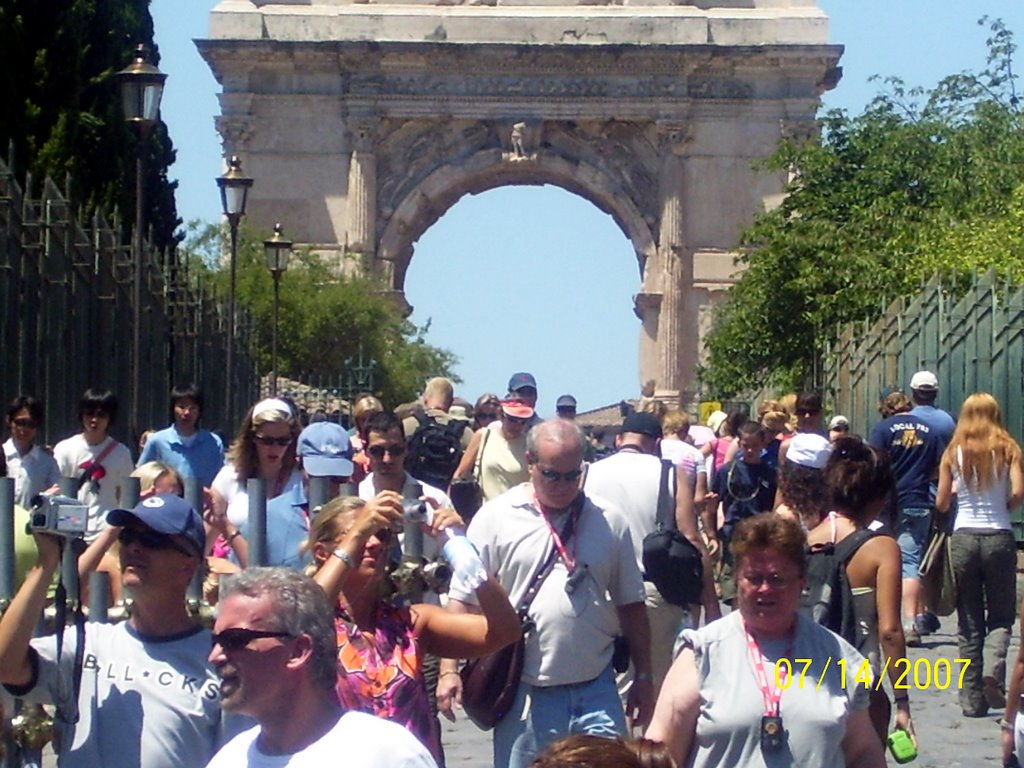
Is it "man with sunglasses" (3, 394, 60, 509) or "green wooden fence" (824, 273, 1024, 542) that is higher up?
"green wooden fence" (824, 273, 1024, 542)

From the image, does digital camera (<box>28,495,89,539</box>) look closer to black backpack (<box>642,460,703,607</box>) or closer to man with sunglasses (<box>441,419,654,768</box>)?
man with sunglasses (<box>441,419,654,768</box>)

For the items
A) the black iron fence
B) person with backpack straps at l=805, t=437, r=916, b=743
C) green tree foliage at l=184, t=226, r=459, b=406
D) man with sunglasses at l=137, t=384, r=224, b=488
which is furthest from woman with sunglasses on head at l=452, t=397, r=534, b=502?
green tree foliage at l=184, t=226, r=459, b=406

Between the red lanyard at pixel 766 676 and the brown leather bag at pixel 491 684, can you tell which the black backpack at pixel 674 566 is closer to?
the brown leather bag at pixel 491 684

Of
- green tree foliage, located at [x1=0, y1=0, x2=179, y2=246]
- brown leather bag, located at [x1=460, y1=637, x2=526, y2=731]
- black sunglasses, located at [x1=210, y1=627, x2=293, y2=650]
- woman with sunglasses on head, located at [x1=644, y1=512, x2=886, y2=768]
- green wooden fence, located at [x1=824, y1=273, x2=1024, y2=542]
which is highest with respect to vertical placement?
green tree foliage, located at [x1=0, y1=0, x2=179, y2=246]

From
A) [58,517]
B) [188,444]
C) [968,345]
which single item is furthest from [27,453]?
[968,345]

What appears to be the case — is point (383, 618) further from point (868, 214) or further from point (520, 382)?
point (868, 214)

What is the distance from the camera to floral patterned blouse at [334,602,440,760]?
Answer: 18.4ft

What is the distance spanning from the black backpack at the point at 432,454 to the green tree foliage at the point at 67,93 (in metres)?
12.8

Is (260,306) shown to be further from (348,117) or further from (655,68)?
(655,68)

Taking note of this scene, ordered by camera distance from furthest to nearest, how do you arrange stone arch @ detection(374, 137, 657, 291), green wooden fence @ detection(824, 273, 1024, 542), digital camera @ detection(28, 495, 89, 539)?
stone arch @ detection(374, 137, 657, 291), green wooden fence @ detection(824, 273, 1024, 542), digital camera @ detection(28, 495, 89, 539)

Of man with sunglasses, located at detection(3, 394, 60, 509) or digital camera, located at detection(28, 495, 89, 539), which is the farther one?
man with sunglasses, located at detection(3, 394, 60, 509)

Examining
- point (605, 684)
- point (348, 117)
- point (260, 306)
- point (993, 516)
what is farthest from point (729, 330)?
point (605, 684)

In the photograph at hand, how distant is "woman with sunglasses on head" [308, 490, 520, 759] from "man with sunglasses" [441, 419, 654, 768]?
4.04 ft

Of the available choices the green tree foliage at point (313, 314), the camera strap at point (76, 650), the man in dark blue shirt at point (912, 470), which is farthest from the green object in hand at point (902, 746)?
the green tree foliage at point (313, 314)
